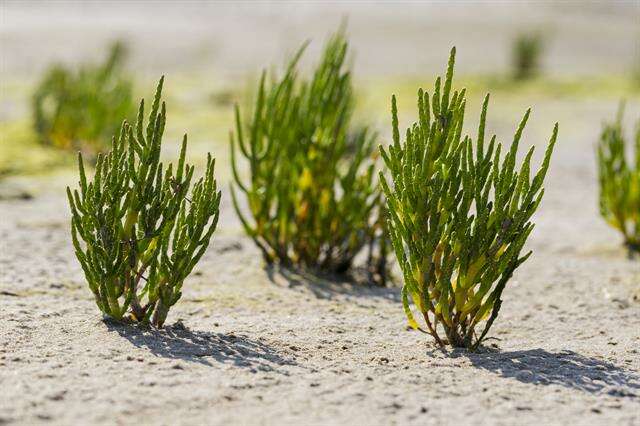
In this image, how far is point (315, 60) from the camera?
30.2 feet

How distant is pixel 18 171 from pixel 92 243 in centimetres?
300

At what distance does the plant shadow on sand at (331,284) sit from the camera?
11.2 ft

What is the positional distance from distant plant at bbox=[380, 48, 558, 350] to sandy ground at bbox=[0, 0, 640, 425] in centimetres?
19

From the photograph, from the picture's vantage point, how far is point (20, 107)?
8156mm

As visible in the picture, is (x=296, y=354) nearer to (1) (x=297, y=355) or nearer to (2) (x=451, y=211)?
(1) (x=297, y=355)

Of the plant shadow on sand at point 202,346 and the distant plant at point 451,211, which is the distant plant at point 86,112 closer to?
the plant shadow on sand at point 202,346

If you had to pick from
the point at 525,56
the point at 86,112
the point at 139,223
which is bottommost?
the point at 139,223

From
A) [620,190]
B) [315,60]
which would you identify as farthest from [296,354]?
[315,60]

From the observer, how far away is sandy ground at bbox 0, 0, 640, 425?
83.7 inches

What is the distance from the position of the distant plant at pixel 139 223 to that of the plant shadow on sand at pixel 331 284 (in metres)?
0.80

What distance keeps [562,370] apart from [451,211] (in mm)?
525

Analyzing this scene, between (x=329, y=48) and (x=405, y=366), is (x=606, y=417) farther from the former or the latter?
(x=329, y=48)

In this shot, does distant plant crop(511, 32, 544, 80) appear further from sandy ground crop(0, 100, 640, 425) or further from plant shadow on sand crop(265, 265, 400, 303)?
plant shadow on sand crop(265, 265, 400, 303)

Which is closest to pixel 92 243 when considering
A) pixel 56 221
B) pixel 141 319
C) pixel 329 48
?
pixel 141 319
